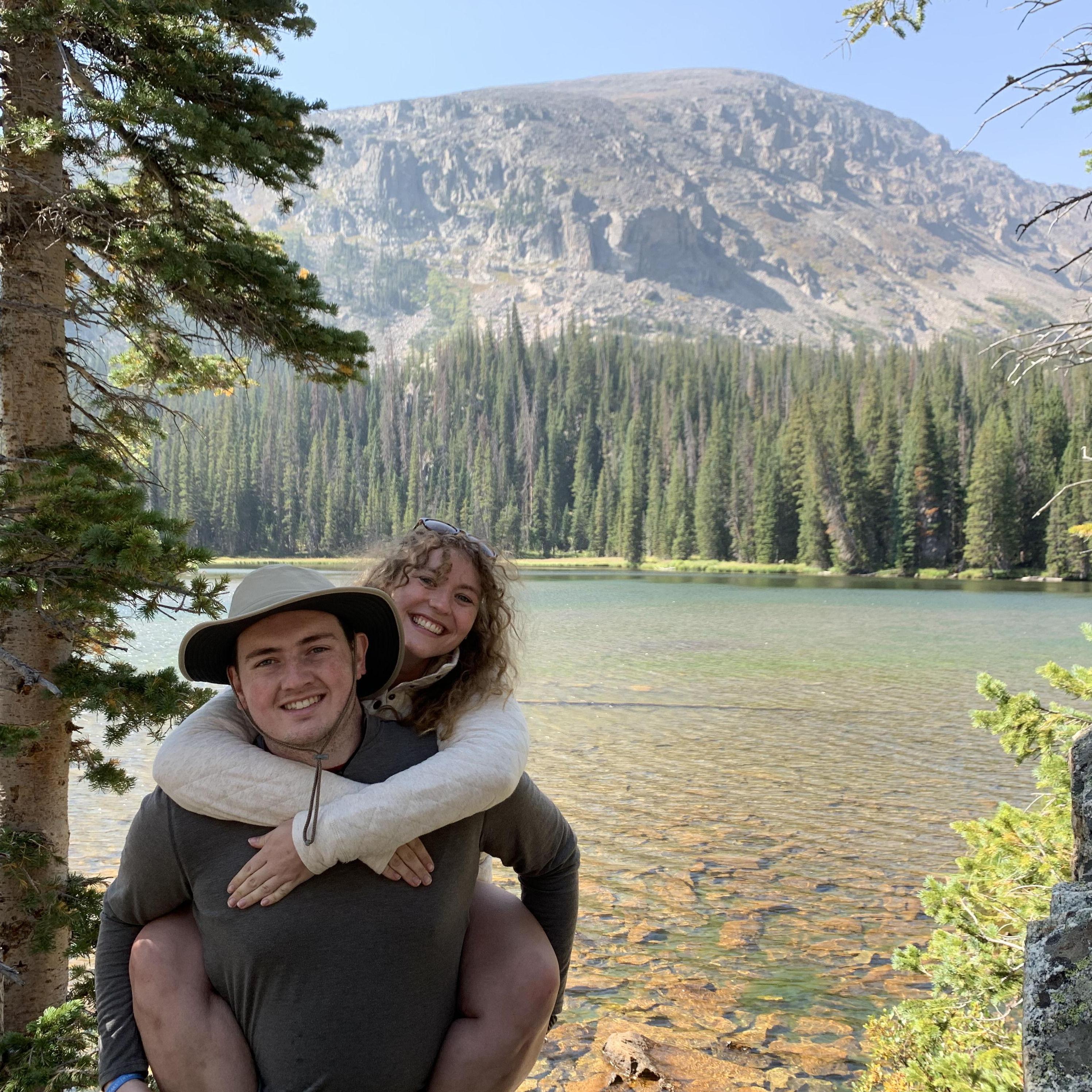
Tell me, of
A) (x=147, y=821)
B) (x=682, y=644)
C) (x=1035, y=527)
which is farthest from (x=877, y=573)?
(x=147, y=821)

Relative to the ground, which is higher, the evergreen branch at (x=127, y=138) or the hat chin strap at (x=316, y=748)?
the evergreen branch at (x=127, y=138)

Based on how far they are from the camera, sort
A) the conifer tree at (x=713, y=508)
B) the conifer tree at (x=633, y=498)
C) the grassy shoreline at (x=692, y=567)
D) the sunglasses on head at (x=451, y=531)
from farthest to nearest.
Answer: the conifer tree at (x=633, y=498), the conifer tree at (x=713, y=508), the grassy shoreline at (x=692, y=567), the sunglasses on head at (x=451, y=531)

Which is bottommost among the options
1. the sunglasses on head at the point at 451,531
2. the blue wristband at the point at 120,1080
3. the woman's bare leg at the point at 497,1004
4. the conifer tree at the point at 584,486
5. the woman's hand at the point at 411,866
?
the blue wristband at the point at 120,1080

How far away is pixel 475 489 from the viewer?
104 metres

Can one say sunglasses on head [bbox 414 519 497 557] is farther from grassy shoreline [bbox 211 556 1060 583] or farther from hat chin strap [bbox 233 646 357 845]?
grassy shoreline [bbox 211 556 1060 583]

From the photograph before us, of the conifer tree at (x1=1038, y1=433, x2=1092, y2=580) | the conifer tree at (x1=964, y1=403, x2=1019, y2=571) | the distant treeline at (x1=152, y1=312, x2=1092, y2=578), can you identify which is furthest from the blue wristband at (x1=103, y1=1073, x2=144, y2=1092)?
the conifer tree at (x1=964, y1=403, x2=1019, y2=571)

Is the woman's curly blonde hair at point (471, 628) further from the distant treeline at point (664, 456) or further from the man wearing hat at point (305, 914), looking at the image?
the distant treeline at point (664, 456)

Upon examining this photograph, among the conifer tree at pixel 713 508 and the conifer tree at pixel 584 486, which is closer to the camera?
the conifer tree at pixel 713 508

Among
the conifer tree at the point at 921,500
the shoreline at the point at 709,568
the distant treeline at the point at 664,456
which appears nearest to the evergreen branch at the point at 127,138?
the shoreline at the point at 709,568

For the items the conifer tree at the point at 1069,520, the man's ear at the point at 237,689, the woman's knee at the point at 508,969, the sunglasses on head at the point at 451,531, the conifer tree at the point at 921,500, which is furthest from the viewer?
the conifer tree at the point at 921,500

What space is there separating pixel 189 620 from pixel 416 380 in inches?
3970

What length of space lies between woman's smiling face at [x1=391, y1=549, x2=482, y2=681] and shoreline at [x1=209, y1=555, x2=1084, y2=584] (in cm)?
4683

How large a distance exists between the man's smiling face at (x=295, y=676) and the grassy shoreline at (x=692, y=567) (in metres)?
48.7

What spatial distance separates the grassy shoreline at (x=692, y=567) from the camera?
201 ft
